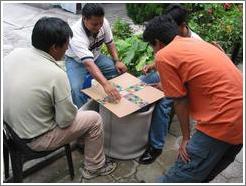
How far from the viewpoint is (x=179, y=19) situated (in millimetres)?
3637

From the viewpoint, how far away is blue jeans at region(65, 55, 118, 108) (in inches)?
151

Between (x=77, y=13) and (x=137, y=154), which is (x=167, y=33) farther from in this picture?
(x=77, y=13)

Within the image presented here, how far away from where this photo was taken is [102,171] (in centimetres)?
350

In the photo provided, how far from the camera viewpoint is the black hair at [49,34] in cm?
279

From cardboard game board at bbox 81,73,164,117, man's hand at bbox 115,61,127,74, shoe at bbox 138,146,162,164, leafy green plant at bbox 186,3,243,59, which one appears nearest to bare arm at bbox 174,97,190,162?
cardboard game board at bbox 81,73,164,117

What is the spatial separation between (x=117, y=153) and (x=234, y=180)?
3.91 feet

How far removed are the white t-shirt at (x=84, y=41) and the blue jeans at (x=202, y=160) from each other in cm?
154

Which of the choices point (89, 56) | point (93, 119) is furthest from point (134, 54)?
point (93, 119)

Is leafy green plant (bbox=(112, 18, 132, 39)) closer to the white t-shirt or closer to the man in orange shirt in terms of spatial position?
the white t-shirt

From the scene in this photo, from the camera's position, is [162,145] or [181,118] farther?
[162,145]

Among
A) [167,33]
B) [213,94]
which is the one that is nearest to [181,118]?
[213,94]

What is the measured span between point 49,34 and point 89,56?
3.20ft

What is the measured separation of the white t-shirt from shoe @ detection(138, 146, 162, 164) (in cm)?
114

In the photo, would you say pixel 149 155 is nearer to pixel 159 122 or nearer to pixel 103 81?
pixel 159 122
